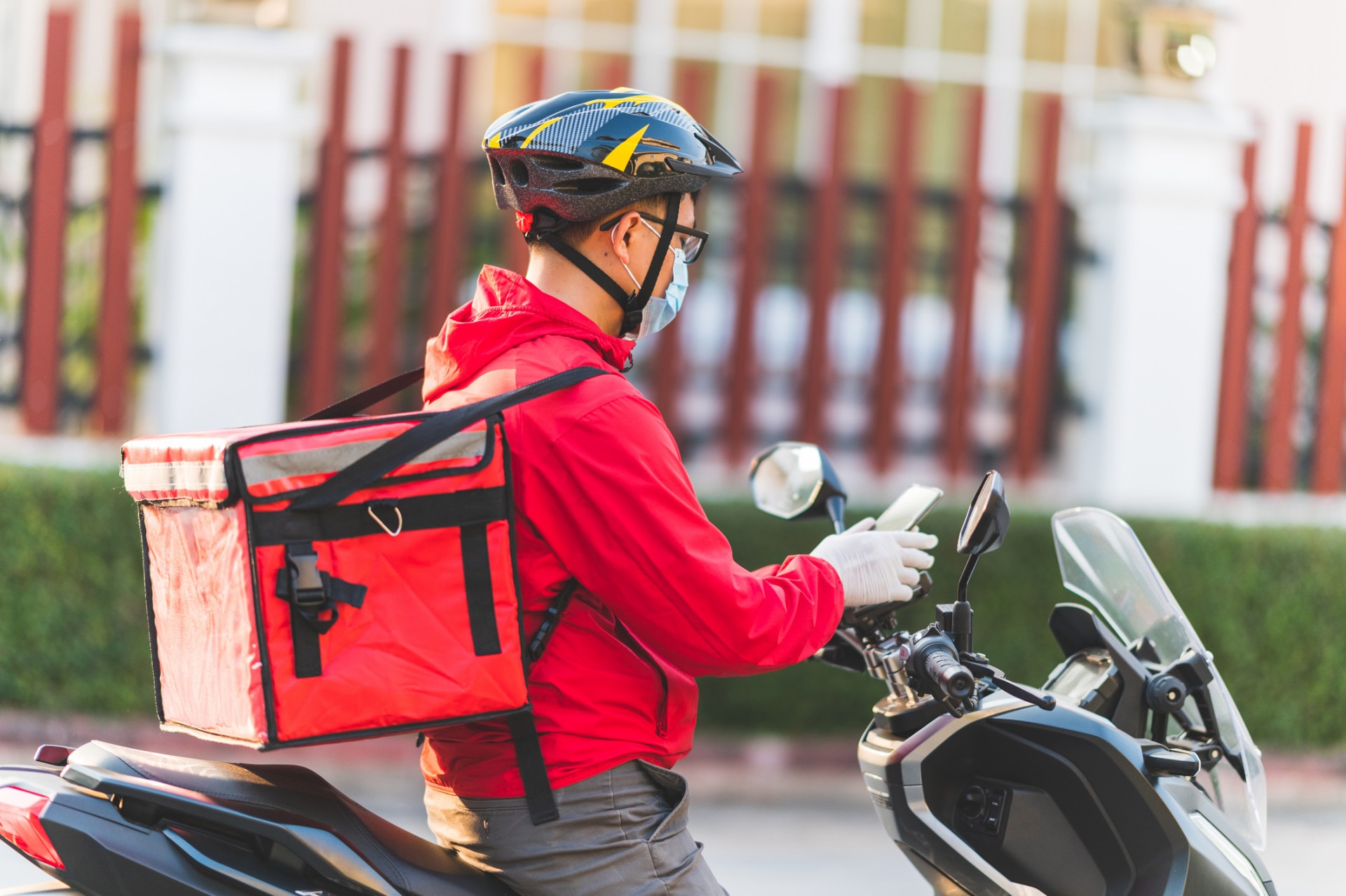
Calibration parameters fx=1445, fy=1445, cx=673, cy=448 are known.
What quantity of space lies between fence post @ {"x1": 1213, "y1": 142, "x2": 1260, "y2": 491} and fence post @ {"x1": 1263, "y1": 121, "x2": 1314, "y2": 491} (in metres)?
0.17

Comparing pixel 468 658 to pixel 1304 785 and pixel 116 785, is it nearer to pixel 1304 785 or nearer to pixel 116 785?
pixel 116 785

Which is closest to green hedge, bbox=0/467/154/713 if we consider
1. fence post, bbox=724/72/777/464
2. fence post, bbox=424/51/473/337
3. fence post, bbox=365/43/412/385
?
fence post, bbox=365/43/412/385

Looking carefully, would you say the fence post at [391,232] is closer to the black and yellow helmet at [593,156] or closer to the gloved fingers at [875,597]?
the black and yellow helmet at [593,156]

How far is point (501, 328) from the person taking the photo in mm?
1981

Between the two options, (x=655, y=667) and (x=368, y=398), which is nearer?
(x=655, y=667)

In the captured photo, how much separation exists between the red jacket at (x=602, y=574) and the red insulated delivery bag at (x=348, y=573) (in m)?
0.09

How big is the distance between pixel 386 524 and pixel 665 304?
0.61 metres

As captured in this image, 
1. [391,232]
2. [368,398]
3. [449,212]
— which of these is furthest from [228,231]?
[368,398]

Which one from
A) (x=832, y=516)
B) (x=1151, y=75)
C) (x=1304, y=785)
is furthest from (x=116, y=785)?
(x=1151, y=75)

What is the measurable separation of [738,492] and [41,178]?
10.7 ft

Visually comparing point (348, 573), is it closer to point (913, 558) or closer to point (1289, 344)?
point (913, 558)

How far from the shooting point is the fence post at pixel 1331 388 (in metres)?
7.11

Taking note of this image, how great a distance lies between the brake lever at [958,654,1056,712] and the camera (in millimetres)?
2074

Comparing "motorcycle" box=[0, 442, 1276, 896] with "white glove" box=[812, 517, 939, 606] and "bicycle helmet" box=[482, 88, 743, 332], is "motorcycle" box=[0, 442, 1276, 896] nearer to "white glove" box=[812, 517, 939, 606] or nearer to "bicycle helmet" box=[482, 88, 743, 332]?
"white glove" box=[812, 517, 939, 606]
